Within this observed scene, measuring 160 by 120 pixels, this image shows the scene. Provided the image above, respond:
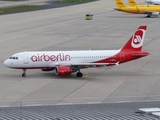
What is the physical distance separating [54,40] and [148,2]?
284ft

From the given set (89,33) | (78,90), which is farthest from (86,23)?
(78,90)

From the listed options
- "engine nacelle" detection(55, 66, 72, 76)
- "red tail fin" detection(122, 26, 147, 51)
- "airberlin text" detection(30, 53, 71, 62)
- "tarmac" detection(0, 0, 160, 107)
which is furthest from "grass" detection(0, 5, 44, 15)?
"engine nacelle" detection(55, 66, 72, 76)

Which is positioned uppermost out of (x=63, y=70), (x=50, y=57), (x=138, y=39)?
(x=138, y=39)

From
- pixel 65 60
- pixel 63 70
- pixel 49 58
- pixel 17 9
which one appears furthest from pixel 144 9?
pixel 63 70

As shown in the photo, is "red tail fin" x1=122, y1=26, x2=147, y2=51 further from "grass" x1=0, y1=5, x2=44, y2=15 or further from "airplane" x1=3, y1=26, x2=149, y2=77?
"grass" x1=0, y1=5, x2=44, y2=15

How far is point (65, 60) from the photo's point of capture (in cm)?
6009

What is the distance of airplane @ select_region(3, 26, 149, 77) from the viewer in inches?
2341

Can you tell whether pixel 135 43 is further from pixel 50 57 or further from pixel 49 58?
pixel 49 58

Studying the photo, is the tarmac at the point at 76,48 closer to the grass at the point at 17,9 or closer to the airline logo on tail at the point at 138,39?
the airline logo on tail at the point at 138,39

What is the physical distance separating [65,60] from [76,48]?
77.9 feet

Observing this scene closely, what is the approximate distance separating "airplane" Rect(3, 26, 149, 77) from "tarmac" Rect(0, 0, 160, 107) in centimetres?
121

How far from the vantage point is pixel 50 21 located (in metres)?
130

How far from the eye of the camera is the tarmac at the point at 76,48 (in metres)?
50.6

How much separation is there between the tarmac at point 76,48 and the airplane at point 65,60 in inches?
47.8
